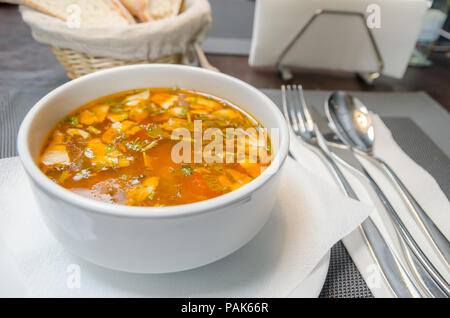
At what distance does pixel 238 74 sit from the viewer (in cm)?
181

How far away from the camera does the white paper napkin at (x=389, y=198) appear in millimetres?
832

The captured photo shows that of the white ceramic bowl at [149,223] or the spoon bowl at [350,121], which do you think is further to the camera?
the spoon bowl at [350,121]

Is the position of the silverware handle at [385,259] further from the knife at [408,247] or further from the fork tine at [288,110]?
the fork tine at [288,110]

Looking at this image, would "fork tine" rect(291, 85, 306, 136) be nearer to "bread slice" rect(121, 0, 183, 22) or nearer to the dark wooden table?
the dark wooden table

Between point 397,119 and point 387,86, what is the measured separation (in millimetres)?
454

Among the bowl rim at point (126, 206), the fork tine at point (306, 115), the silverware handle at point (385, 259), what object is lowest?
the fork tine at point (306, 115)

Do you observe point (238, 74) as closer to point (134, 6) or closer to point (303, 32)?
point (303, 32)

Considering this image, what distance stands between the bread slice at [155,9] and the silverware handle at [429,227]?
3.85 feet

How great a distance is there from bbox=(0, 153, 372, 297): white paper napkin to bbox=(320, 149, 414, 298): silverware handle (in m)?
0.05

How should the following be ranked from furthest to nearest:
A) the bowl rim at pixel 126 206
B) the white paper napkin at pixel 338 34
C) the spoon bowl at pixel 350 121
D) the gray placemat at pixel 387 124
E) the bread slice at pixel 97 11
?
the white paper napkin at pixel 338 34
the bread slice at pixel 97 11
the spoon bowl at pixel 350 121
the gray placemat at pixel 387 124
the bowl rim at pixel 126 206

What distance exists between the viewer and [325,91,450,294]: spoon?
2.91 ft

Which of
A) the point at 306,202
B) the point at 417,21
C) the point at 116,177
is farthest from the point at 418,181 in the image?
the point at 417,21

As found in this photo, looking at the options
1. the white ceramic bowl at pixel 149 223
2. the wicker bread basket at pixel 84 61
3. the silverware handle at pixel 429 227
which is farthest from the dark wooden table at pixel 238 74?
the white ceramic bowl at pixel 149 223
